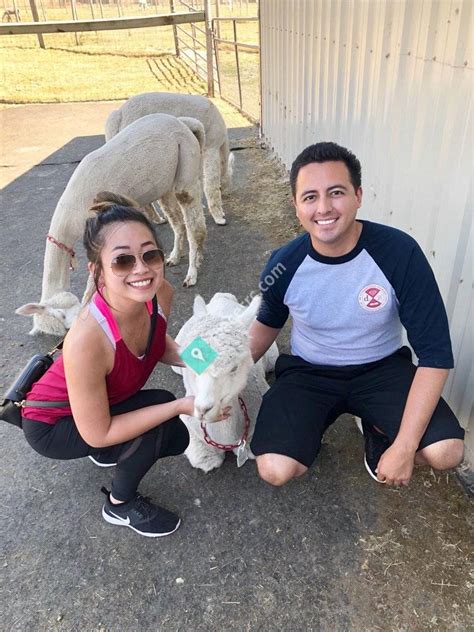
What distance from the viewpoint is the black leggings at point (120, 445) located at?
199cm

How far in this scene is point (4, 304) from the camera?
4.02 metres

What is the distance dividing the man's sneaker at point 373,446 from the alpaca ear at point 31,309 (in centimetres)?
200

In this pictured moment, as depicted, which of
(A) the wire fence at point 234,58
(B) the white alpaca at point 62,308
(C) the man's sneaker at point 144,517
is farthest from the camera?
(A) the wire fence at point 234,58

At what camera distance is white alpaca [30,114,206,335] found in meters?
3.41

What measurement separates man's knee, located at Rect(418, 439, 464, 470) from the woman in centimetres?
93

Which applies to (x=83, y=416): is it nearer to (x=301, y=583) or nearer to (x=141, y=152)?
(x=301, y=583)

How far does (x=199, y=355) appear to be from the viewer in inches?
67.2

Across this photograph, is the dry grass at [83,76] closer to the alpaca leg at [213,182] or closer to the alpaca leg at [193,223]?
the alpaca leg at [213,182]

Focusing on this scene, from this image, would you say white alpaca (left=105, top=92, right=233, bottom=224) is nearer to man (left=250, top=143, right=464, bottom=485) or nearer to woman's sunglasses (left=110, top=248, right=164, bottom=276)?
man (left=250, top=143, right=464, bottom=485)

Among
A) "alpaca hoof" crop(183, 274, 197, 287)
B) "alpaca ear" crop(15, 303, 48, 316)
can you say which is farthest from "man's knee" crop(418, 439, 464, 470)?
"alpaca hoof" crop(183, 274, 197, 287)

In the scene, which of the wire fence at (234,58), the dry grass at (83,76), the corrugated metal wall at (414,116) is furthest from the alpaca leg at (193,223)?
the dry grass at (83,76)

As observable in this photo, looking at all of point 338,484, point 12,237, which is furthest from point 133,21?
point 338,484

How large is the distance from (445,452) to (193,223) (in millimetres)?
2877

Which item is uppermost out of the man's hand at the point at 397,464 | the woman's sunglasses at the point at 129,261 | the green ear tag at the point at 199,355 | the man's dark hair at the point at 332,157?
the man's dark hair at the point at 332,157
